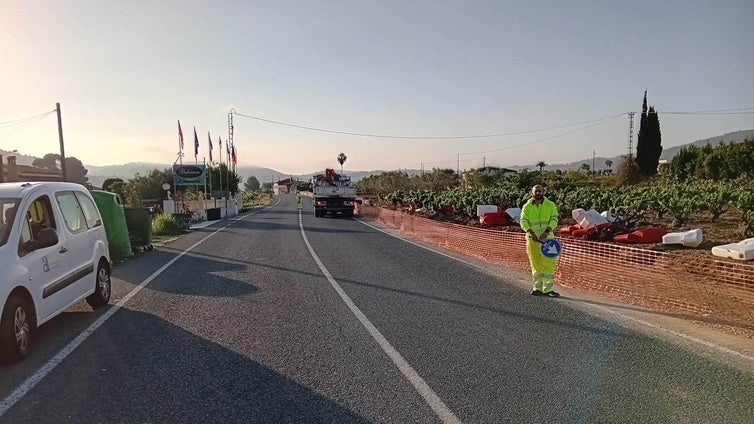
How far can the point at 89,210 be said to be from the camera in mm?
8203

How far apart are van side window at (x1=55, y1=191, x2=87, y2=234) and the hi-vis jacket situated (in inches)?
262

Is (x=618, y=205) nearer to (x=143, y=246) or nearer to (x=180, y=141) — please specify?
(x=143, y=246)

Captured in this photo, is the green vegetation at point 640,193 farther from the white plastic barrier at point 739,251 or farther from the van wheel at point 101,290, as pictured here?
the van wheel at point 101,290

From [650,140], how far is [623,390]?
61.3 metres

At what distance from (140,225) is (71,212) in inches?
390

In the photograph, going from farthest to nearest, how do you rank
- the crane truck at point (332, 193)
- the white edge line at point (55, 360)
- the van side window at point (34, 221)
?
the crane truck at point (332, 193) < the van side window at point (34, 221) < the white edge line at point (55, 360)

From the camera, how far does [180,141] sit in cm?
4112

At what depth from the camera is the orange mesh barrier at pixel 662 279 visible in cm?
712

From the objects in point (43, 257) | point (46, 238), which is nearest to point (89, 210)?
point (43, 257)

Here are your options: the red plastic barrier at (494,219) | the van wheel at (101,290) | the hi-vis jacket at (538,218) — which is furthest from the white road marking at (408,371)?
the red plastic barrier at (494,219)

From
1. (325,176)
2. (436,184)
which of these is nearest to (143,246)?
(325,176)

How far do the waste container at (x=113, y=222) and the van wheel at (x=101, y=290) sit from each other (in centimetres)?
586

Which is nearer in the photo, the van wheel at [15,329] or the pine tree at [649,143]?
the van wheel at [15,329]

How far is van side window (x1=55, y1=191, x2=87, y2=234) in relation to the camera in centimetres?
720
